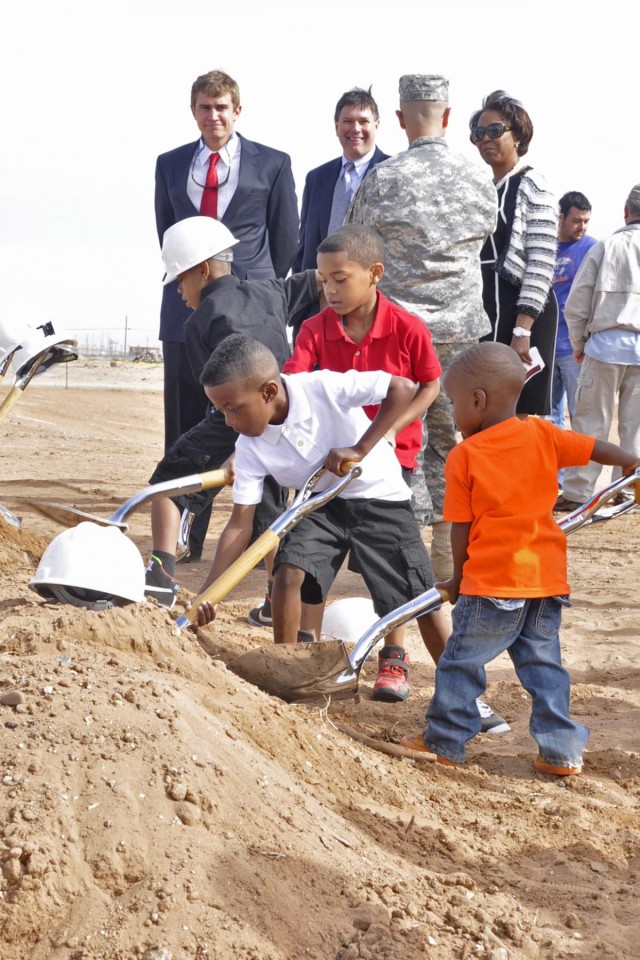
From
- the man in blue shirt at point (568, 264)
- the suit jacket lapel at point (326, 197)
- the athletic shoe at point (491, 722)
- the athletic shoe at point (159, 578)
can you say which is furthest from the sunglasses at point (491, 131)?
the man in blue shirt at point (568, 264)

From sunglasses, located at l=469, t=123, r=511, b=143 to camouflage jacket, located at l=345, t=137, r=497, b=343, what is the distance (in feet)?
1.53

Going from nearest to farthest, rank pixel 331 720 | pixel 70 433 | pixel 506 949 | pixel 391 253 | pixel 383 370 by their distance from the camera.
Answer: pixel 506 949 → pixel 331 720 → pixel 383 370 → pixel 391 253 → pixel 70 433

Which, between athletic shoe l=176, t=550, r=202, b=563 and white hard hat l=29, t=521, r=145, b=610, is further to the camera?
athletic shoe l=176, t=550, r=202, b=563

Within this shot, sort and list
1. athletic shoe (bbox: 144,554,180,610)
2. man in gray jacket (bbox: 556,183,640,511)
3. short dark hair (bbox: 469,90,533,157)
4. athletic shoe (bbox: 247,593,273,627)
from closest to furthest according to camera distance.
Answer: athletic shoe (bbox: 144,554,180,610) < athletic shoe (bbox: 247,593,273,627) < short dark hair (bbox: 469,90,533,157) < man in gray jacket (bbox: 556,183,640,511)

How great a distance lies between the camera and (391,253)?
4.97 metres

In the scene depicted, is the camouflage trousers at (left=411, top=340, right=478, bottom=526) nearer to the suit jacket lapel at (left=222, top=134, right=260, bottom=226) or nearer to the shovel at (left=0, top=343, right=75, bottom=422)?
the suit jacket lapel at (left=222, top=134, right=260, bottom=226)

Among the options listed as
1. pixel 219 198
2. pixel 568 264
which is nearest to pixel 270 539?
pixel 219 198

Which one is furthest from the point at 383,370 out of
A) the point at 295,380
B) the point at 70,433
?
the point at 70,433

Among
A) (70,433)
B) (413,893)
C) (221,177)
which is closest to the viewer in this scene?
(413,893)

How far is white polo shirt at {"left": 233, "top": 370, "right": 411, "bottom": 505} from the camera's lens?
3957mm

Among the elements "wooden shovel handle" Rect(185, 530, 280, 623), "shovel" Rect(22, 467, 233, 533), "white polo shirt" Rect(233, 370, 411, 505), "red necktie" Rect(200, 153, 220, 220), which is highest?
"red necktie" Rect(200, 153, 220, 220)

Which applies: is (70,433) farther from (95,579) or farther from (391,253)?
(95,579)

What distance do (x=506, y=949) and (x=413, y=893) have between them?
25cm

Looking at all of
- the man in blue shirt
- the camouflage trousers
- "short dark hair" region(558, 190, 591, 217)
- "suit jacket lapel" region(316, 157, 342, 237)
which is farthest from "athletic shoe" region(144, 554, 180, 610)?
"short dark hair" region(558, 190, 591, 217)
